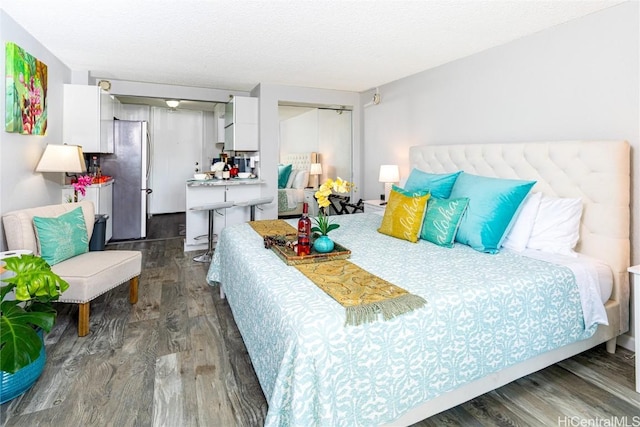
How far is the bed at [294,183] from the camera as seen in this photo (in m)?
5.64

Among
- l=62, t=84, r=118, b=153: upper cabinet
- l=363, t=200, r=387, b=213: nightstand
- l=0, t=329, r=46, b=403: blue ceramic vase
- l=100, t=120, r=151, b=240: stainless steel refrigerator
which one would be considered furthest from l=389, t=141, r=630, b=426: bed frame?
l=100, t=120, r=151, b=240: stainless steel refrigerator

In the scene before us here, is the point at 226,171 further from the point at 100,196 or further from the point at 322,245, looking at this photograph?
the point at 322,245

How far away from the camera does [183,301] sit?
3072 millimetres

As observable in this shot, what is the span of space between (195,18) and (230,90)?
3.00 metres

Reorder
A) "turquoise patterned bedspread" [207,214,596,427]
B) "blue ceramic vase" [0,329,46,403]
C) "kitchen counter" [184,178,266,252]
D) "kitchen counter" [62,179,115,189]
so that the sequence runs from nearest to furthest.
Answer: "turquoise patterned bedspread" [207,214,596,427] → "blue ceramic vase" [0,329,46,403] → "kitchen counter" [62,179,115,189] → "kitchen counter" [184,178,266,252]

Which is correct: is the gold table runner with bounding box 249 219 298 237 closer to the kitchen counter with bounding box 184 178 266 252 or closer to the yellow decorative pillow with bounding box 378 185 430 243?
→ the yellow decorative pillow with bounding box 378 185 430 243

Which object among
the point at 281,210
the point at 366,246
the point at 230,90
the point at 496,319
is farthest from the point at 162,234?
the point at 496,319

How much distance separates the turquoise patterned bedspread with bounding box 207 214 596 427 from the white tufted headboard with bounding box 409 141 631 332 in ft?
1.91

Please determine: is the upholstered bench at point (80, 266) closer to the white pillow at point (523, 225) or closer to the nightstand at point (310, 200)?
the white pillow at point (523, 225)

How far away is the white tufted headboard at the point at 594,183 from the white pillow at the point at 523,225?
0.24m

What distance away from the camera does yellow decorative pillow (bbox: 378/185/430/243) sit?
265 cm

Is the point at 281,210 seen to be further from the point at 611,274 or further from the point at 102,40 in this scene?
the point at 611,274

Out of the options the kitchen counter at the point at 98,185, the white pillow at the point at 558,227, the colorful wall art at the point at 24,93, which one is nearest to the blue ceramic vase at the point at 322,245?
the white pillow at the point at 558,227

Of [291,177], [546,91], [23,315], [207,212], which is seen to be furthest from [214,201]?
[546,91]
